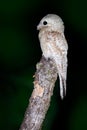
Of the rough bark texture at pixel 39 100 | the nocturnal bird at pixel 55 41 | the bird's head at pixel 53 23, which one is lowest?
the rough bark texture at pixel 39 100

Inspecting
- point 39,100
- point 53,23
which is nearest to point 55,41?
point 53,23

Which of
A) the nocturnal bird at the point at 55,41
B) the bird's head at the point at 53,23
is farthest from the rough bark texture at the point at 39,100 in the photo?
the bird's head at the point at 53,23

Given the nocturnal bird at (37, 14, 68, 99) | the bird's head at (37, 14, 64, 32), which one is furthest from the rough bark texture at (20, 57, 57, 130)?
the bird's head at (37, 14, 64, 32)

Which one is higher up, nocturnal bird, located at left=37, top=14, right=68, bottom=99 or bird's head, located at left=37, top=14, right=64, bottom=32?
bird's head, located at left=37, top=14, right=64, bottom=32

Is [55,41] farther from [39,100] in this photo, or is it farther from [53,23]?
[39,100]

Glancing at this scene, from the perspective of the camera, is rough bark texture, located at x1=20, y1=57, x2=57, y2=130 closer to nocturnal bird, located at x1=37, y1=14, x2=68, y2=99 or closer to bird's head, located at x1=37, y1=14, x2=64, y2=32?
nocturnal bird, located at x1=37, y1=14, x2=68, y2=99

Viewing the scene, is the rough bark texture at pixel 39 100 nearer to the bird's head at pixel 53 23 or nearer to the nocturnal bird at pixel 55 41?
the nocturnal bird at pixel 55 41

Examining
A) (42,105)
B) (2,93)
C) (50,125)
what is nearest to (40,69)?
(42,105)

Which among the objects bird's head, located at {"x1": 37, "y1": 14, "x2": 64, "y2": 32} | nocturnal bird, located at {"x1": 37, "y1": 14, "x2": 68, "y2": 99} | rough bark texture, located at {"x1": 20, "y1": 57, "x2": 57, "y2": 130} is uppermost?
bird's head, located at {"x1": 37, "y1": 14, "x2": 64, "y2": 32}

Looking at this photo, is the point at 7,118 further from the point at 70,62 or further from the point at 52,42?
the point at 52,42
